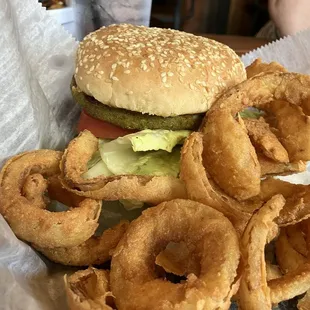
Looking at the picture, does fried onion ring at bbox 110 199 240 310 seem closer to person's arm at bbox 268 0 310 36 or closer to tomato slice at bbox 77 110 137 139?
tomato slice at bbox 77 110 137 139

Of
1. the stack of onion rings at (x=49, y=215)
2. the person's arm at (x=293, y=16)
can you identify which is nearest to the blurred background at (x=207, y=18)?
the person's arm at (x=293, y=16)

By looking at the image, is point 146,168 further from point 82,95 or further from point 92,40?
point 92,40

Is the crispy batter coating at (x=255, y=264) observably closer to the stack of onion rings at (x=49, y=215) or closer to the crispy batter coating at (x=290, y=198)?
the crispy batter coating at (x=290, y=198)

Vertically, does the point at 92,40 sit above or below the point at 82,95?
above

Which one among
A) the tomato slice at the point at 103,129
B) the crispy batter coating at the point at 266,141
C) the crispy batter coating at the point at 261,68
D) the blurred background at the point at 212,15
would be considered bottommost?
the blurred background at the point at 212,15

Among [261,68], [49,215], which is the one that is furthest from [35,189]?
[261,68]

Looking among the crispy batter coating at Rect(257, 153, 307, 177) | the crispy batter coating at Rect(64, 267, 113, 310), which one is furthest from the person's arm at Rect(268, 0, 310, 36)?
the crispy batter coating at Rect(64, 267, 113, 310)

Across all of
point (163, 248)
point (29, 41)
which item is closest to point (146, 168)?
point (163, 248)
